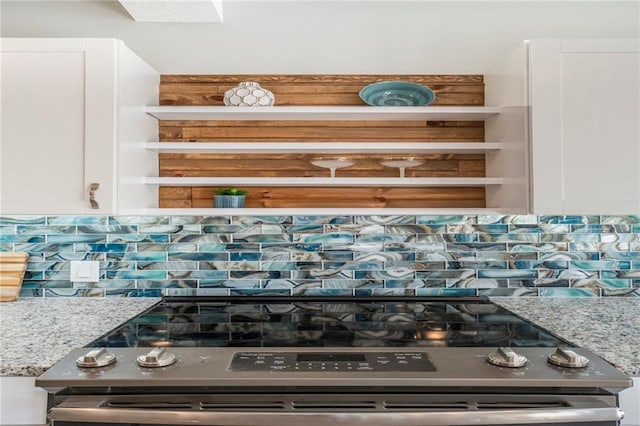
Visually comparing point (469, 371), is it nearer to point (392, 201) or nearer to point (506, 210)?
point (506, 210)

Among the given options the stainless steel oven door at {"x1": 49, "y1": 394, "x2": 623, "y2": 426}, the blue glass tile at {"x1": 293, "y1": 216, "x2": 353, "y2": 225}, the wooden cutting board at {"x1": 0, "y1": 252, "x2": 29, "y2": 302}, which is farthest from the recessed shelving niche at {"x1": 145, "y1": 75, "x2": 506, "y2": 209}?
the stainless steel oven door at {"x1": 49, "y1": 394, "x2": 623, "y2": 426}

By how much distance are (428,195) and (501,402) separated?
1100mm

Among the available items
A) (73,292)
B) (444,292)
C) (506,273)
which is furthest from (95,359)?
(506,273)

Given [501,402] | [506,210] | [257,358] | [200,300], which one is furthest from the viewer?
[200,300]

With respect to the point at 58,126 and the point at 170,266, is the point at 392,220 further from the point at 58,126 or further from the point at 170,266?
the point at 58,126

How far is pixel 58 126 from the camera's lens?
1653 mm

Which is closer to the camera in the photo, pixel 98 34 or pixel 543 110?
pixel 543 110

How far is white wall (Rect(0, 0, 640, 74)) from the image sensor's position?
2088 mm

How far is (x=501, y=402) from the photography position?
1131 millimetres

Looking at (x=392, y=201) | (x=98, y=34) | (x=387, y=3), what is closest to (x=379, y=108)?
(x=392, y=201)

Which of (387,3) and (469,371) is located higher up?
(387,3)

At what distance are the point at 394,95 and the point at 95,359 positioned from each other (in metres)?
1.51

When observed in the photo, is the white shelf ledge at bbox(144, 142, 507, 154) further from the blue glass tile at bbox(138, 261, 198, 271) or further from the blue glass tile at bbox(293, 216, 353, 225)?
the blue glass tile at bbox(138, 261, 198, 271)

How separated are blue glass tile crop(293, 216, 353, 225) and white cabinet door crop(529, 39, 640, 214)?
77 centimetres
